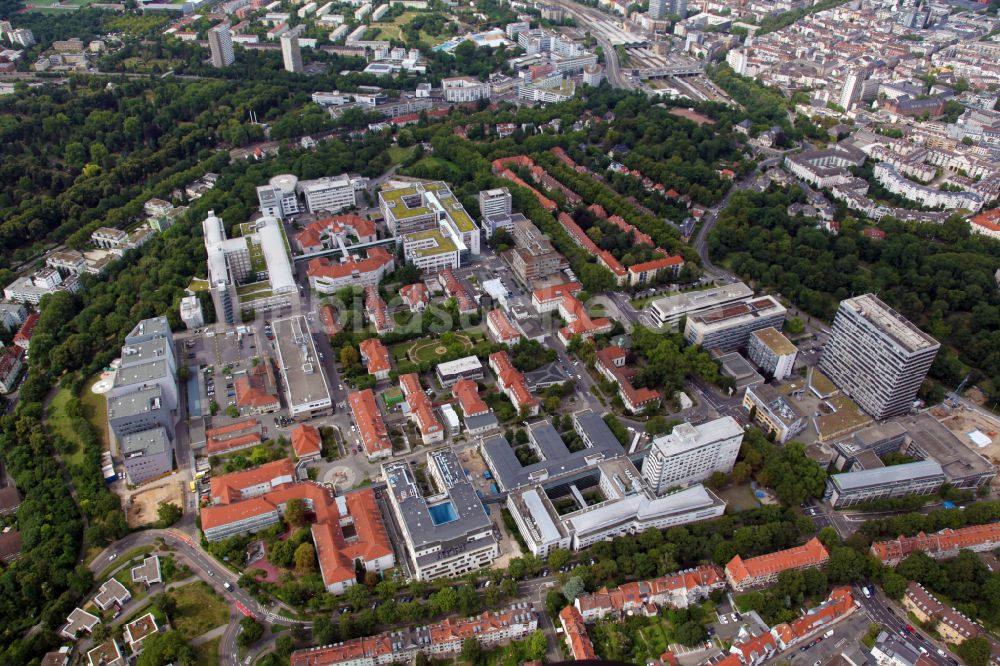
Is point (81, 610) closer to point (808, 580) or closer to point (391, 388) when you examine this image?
point (391, 388)

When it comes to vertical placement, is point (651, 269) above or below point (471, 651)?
above

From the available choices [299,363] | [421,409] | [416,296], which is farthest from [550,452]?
[416,296]

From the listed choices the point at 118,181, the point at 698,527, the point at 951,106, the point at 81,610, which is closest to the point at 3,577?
the point at 81,610

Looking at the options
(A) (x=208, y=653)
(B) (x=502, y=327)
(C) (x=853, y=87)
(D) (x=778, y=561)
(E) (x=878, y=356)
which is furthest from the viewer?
(C) (x=853, y=87)

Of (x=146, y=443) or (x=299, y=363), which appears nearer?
(x=146, y=443)

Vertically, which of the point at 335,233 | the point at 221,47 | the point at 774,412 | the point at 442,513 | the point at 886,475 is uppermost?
the point at 221,47

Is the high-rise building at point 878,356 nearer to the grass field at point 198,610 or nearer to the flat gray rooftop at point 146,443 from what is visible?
the grass field at point 198,610

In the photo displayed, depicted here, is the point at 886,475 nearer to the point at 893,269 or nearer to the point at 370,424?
the point at 893,269
